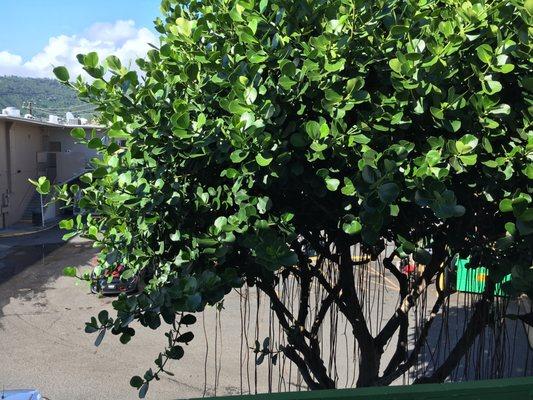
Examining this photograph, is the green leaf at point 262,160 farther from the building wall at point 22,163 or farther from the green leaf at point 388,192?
the building wall at point 22,163

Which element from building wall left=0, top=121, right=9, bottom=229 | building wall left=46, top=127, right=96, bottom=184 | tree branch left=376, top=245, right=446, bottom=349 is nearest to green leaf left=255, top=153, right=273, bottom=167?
tree branch left=376, top=245, right=446, bottom=349

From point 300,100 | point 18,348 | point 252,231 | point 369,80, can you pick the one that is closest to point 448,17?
point 369,80

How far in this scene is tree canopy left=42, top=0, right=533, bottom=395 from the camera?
9.43 ft

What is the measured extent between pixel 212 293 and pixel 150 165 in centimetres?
87

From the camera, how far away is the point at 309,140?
3031 millimetres

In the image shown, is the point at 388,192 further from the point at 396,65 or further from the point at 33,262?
the point at 33,262

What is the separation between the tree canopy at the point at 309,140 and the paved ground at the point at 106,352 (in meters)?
2.21

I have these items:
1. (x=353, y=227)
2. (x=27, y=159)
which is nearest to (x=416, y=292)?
(x=353, y=227)

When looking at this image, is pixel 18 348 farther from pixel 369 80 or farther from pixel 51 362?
pixel 369 80

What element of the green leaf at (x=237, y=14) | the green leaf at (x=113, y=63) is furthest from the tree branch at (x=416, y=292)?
the green leaf at (x=113, y=63)

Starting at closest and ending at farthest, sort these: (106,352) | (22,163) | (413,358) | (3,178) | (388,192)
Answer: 1. (388,192)
2. (413,358)
3. (106,352)
4. (3,178)
5. (22,163)

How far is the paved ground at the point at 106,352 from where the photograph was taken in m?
10.7

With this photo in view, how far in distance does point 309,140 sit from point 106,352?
1143 cm

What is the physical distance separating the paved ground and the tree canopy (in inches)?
87.0
